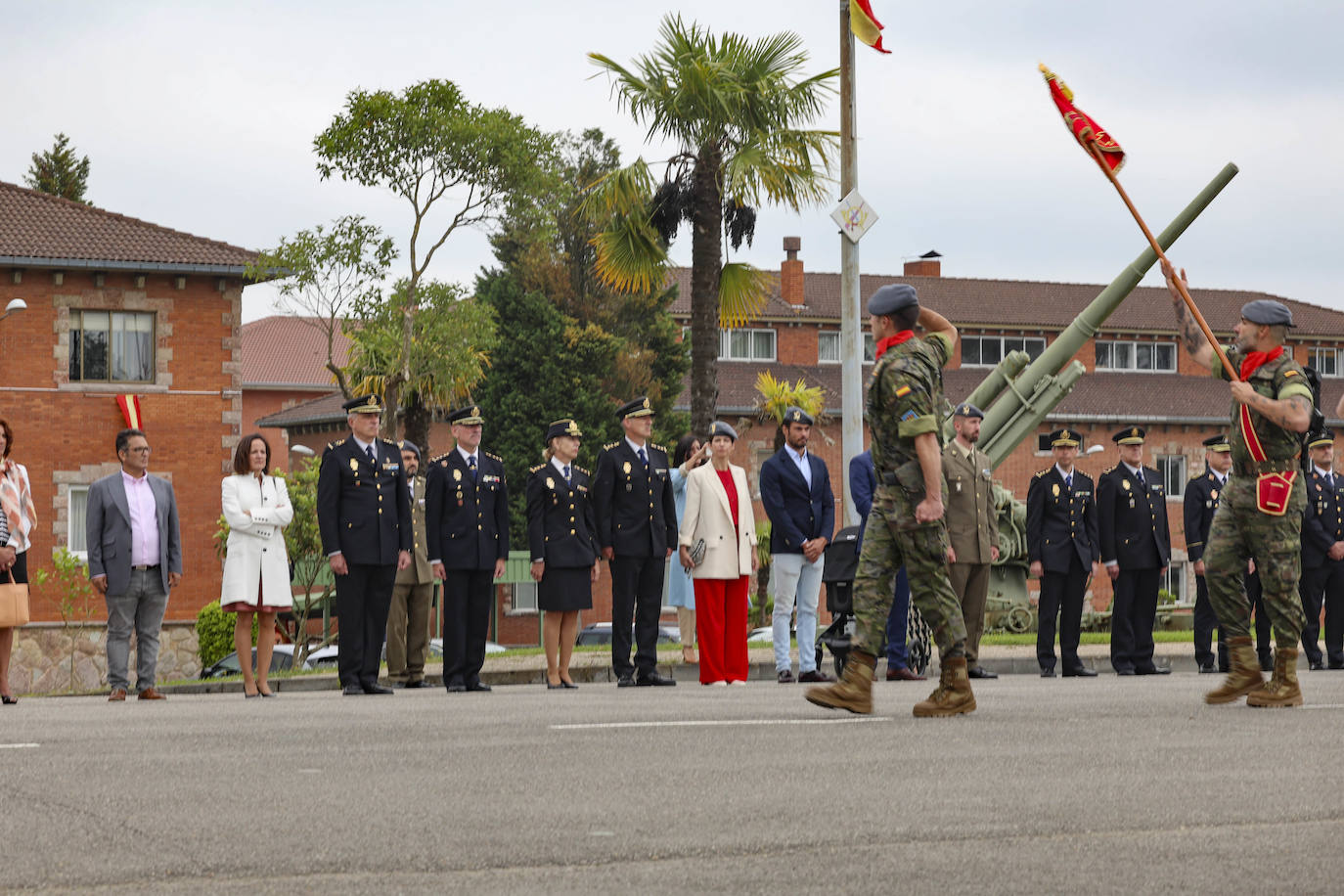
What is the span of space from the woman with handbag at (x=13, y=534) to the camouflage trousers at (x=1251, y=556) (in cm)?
783

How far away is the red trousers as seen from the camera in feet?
43.6

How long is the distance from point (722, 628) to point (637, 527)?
3.35ft

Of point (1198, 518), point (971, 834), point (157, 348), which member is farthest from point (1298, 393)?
point (157, 348)

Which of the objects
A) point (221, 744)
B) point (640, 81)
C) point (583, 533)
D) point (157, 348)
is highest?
point (640, 81)

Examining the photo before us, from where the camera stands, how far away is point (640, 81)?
24.6 metres

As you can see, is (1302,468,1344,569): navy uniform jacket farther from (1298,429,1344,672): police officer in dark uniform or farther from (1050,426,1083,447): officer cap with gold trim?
(1050,426,1083,447): officer cap with gold trim

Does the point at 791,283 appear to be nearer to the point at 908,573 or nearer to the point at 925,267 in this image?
the point at 925,267

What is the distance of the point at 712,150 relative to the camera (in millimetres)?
24844

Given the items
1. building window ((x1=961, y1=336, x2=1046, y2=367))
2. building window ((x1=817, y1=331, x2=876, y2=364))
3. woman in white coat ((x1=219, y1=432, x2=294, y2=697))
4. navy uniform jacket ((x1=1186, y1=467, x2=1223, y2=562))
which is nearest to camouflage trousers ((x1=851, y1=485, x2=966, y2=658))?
woman in white coat ((x1=219, y1=432, x2=294, y2=697))

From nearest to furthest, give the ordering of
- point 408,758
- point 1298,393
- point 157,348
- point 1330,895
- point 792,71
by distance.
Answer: point 1330,895
point 408,758
point 1298,393
point 792,71
point 157,348

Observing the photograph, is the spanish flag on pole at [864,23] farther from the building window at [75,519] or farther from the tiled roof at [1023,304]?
the tiled roof at [1023,304]

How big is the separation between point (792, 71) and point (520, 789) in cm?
1949

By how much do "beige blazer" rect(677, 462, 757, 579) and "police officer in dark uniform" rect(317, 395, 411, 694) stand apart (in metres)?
2.23

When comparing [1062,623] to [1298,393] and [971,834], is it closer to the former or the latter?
[1298,393]
